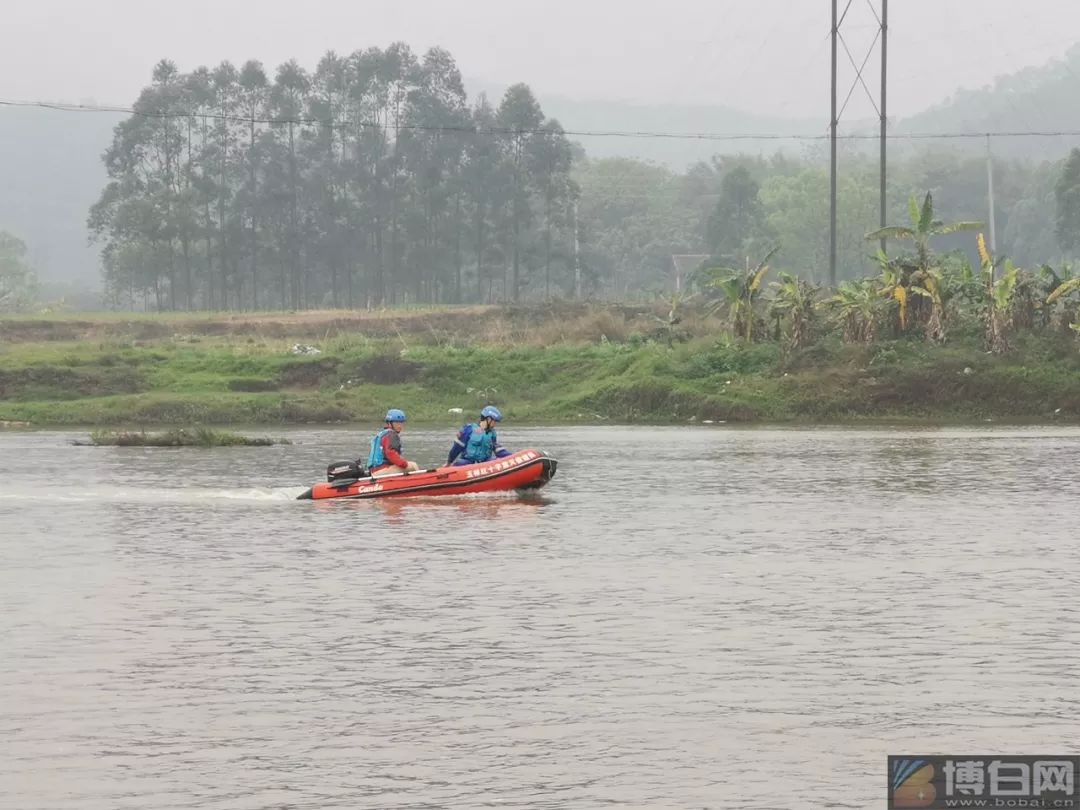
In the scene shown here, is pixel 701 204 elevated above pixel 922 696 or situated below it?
above

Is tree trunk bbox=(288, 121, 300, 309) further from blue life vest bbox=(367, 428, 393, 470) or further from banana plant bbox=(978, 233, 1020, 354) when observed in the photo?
blue life vest bbox=(367, 428, 393, 470)

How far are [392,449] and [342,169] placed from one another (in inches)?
3140

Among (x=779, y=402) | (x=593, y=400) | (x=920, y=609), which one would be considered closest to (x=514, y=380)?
(x=593, y=400)

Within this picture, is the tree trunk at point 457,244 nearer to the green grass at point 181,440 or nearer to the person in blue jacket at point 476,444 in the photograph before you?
the green grass at point 181,440

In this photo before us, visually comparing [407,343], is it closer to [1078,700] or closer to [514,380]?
[514,380]

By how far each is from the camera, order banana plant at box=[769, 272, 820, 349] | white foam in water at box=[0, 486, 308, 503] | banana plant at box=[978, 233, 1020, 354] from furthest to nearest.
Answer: banana plant at box=[769, 272, 820, 349] → banana plant at box=[978, 233, 1020, 354] → white foam in water at box=[0, 486, 308, 503]

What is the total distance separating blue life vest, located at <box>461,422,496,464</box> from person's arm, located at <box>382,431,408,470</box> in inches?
52.1

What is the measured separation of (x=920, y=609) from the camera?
19.1 m

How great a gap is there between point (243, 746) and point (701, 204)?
495ft

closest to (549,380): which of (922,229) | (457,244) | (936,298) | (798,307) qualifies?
(798,307)

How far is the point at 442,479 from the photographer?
3008 centimetres

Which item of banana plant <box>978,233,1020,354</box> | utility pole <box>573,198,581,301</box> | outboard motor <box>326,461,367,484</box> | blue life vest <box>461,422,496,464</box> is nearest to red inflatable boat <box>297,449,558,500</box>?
outboard motor <box>326,461,367,484</box>

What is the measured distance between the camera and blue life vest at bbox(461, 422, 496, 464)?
101ft

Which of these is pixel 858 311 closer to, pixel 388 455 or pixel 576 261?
pixel 388 455
